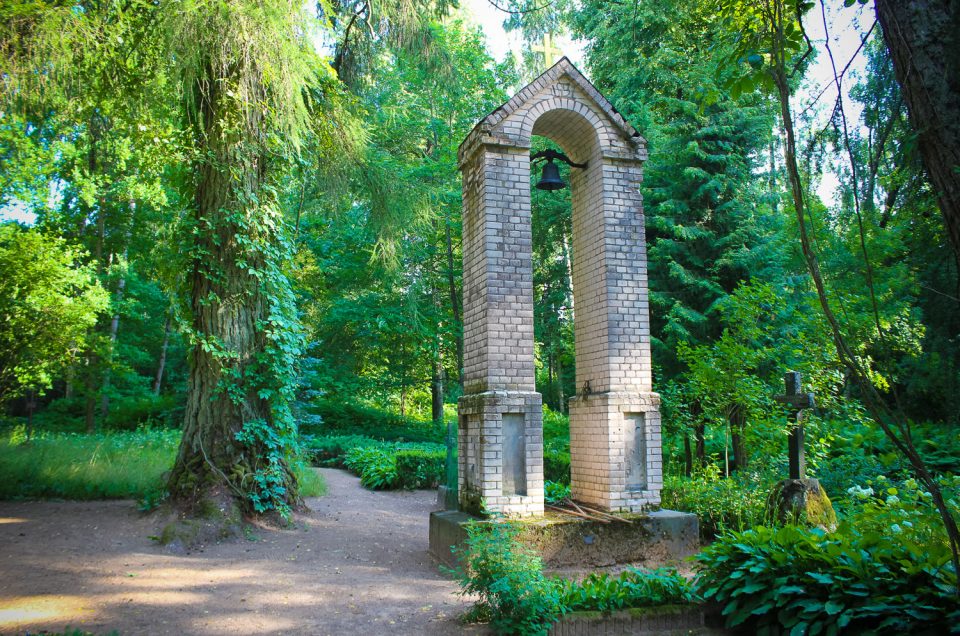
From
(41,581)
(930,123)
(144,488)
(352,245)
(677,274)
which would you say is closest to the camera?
(930,123)

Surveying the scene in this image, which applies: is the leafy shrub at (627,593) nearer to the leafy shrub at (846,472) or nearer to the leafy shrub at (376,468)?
the leafy shrub at (846,472)

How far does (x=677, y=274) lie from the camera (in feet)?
43.0

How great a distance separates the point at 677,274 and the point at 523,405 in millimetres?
7806

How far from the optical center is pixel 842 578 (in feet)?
12.3

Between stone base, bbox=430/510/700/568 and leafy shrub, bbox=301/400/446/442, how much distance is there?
1536 cm

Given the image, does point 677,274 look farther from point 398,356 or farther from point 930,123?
point 398,356

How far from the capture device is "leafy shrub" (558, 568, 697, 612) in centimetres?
437

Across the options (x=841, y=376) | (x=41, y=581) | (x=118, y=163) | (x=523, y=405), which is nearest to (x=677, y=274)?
(x=841, y=376)

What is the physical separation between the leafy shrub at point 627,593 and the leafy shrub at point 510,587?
13cm

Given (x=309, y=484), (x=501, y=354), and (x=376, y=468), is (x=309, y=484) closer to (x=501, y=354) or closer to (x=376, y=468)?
(x=376, y=468)

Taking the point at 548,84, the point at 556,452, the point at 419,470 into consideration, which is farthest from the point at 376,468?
the point at 548,84

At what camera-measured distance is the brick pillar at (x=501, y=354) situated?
6.37 metres

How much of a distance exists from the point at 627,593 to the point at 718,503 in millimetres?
3433

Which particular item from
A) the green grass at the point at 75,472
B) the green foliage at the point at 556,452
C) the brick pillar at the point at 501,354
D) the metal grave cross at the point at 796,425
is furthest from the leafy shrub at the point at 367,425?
the brick pillar at the point at 501,354
